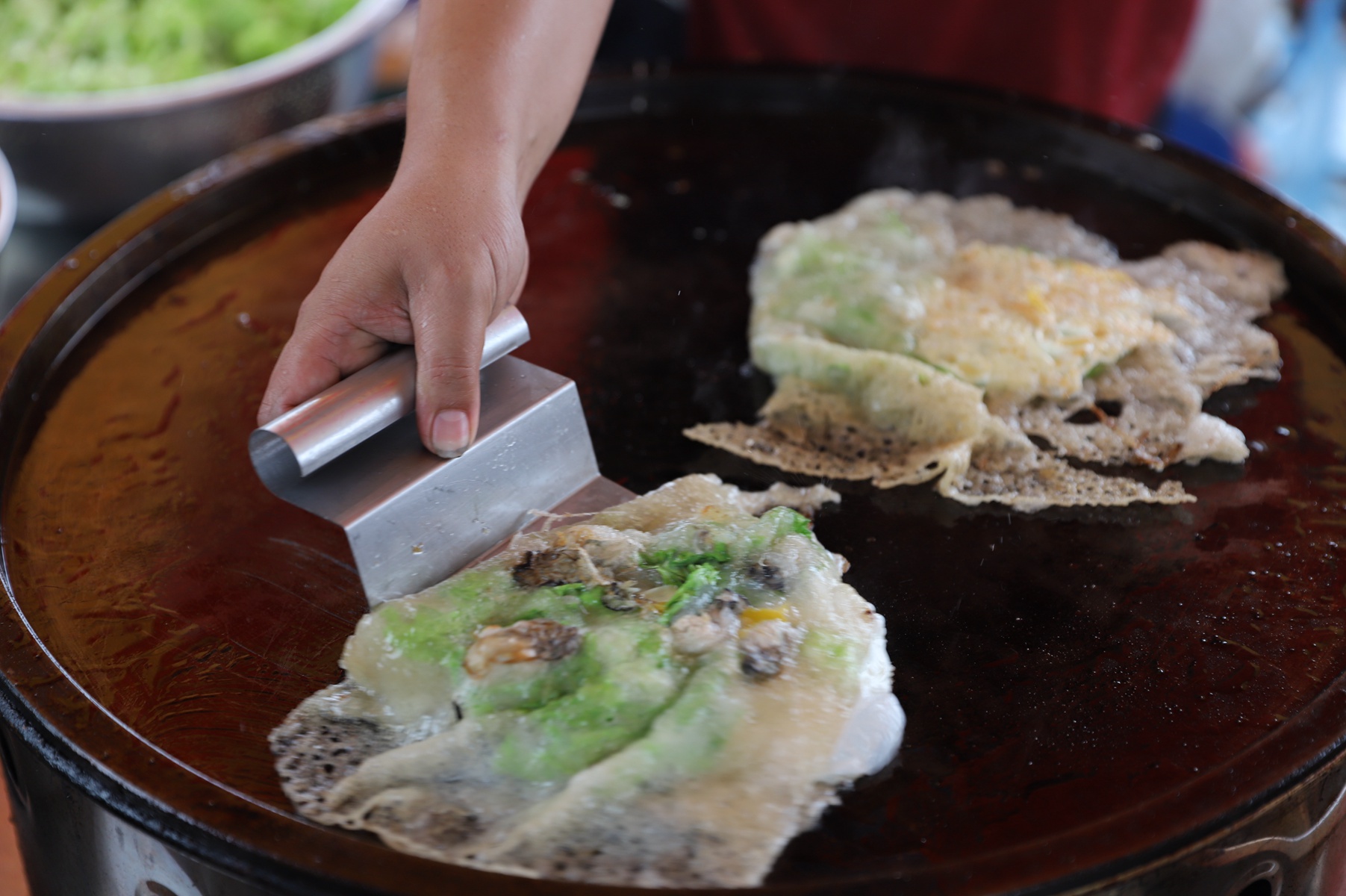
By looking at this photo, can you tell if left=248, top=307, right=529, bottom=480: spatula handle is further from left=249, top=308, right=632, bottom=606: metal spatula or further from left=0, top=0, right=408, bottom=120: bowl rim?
left=0, top=0, right=408, bottom=120: bowl rim

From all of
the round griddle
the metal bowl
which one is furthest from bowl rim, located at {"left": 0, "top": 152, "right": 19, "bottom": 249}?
the round griddle

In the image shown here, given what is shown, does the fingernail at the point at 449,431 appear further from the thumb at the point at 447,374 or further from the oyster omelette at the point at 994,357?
the oyster omelette at the point at 994,357

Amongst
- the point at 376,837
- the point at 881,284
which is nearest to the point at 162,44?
the point at 881,284

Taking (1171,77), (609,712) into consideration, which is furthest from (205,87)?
(1171,77)

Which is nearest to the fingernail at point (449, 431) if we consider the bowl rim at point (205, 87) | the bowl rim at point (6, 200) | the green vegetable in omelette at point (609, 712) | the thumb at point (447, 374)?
the thumb at point (447, 374)

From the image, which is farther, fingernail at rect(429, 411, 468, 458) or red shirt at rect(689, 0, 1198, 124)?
red shirt at rect(689, 0, 1198, 124)
